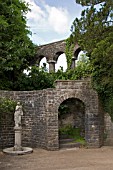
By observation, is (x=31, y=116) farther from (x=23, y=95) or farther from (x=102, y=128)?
(x=102, y=128)

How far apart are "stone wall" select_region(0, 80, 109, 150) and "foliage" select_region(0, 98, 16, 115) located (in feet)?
1.14

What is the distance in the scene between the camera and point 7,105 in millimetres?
12344

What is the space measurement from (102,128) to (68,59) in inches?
260

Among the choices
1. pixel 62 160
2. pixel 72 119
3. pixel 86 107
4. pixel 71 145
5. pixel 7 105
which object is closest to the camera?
pixel 62 160

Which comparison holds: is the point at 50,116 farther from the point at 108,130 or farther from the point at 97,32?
the point at 97,32

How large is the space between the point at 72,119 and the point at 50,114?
3419 mm

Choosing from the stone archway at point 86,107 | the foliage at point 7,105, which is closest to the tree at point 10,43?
the foliage at point 7,105

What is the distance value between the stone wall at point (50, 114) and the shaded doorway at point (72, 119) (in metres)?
1.46

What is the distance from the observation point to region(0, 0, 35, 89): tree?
14875mm

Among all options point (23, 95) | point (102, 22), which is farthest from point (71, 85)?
point (102, 22)

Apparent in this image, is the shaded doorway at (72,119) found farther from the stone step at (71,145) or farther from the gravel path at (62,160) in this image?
the gravel path at (62,160)

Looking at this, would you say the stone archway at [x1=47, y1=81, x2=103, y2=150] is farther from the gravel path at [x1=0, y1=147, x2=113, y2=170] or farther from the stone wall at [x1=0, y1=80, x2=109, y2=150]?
the gravel path at [x1=0, y1=147, x2=113, y2=170]

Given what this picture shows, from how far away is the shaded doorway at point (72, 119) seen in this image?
1418 cm

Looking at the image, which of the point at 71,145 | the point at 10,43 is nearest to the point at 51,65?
the point at 10,43
